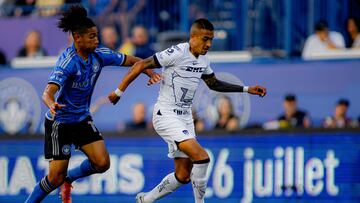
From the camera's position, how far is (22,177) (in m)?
15.6

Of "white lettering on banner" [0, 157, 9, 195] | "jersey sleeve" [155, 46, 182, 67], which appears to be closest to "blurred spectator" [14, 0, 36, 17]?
"white lettering on banner" [0, 157, 9, 195]

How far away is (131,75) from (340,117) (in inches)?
227

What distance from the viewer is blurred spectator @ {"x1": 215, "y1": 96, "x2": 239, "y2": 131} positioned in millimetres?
16938

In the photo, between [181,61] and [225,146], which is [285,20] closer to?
[225,146]

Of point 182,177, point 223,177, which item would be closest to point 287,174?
point 223,177

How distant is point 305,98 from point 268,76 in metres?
0.80

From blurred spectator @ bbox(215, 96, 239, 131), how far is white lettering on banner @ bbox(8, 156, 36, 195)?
10.4 ft

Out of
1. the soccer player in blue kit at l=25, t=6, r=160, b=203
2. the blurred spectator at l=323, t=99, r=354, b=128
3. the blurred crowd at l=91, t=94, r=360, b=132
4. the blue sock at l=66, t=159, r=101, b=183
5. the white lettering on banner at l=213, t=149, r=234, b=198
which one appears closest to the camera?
the soccer player in blue kit at l=25, t=6, r=160, b=203

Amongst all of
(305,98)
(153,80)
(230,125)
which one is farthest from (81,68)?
(305,98)

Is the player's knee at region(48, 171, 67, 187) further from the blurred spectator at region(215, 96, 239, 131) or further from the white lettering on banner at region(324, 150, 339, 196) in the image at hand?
the blurred spectator at region(215, 96, 239, 131)

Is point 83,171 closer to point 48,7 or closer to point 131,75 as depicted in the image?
point 131,75

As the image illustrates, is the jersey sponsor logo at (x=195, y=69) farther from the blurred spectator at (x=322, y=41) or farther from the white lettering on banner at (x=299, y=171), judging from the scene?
the blurred spectator at (x=322, y=41)

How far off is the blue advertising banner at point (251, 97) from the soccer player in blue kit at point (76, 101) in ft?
17.6

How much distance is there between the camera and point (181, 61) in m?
12.1
